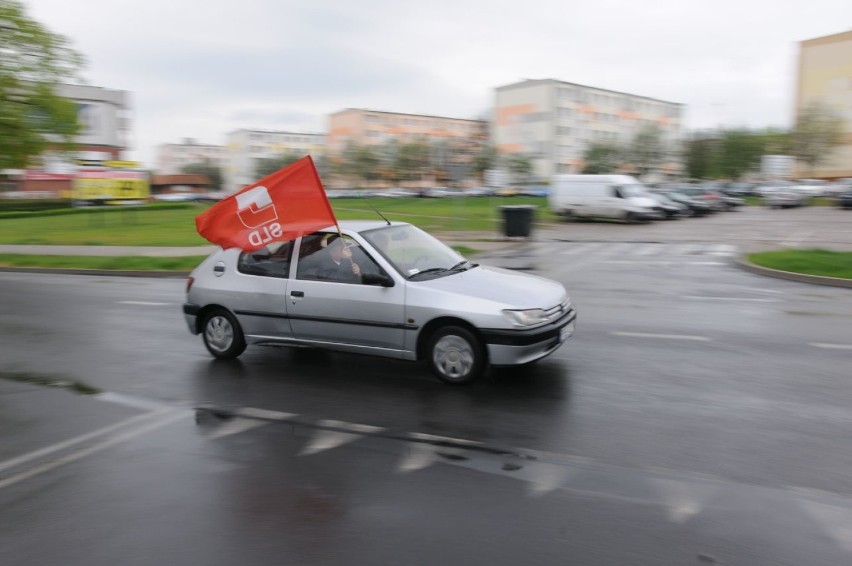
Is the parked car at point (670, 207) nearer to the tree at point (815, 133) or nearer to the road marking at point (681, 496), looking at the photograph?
the road marking at point (681, 496)

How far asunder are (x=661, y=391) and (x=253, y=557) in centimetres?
403

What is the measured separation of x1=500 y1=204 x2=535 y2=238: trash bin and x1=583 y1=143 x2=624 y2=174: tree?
6229 cm

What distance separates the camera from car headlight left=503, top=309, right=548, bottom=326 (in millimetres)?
6160

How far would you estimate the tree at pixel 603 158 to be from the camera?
82312mm

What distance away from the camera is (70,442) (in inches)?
214

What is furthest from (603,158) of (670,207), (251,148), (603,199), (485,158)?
(251,148)

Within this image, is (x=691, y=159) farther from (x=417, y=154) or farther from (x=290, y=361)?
(x=290, y=361)

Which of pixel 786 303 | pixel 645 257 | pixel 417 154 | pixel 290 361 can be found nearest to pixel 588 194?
pixel 645 257

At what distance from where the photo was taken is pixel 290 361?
7727mm

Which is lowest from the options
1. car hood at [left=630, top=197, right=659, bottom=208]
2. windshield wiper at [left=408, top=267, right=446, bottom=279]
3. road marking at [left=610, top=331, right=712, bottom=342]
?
road marking at [left=610, top=331, right=712, bottom=342]

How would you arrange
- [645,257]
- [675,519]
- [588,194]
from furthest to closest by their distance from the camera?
[588,194] < [645,257] < [675,519]

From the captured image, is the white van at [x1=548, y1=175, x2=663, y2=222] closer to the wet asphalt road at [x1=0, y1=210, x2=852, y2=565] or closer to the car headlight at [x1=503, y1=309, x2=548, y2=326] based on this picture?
the wet asphalt road at [x1=0, y1=210, x2=852, y2=565]

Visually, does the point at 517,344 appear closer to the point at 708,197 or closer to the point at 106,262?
the point at 106,262

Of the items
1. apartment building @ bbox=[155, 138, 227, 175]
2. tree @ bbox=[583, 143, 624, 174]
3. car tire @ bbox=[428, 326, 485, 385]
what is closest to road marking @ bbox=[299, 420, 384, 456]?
car tire @ bbox=[428, 326, 485, 385]
